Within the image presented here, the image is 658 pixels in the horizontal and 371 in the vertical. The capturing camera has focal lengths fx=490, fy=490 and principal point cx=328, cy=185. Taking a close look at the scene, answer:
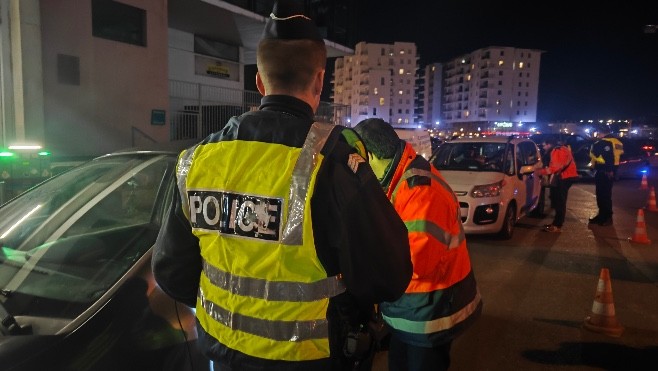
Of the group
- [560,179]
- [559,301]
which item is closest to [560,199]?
[560,179]

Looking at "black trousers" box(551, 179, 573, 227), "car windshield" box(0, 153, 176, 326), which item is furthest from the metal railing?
"car windshield" box(0, 153, 176, 326)

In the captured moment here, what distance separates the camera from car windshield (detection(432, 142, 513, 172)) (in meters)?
8.83

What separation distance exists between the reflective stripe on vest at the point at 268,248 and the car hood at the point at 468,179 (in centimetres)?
691

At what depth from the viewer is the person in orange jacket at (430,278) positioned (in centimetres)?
228

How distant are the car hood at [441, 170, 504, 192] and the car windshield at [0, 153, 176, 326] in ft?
19.5

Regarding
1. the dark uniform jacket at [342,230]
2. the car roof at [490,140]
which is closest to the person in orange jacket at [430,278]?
the dark uniform jacket at [342,230]

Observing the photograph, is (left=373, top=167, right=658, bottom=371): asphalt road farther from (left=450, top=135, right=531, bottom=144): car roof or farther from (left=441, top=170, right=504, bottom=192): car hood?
(left=450, top=135, right=531, bottom=144): car roof

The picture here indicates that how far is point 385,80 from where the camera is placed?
12000 cm

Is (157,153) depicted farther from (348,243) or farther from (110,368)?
(348,243)

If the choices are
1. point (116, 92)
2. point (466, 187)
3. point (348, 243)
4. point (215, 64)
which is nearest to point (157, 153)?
point (348, 243)

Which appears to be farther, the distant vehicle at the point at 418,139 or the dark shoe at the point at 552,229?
the distant vehicle at the point at 418,139

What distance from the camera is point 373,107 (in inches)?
4761

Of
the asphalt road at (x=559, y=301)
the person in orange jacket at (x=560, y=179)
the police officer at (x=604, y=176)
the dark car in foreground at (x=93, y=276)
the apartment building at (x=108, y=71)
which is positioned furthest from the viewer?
the police officer at (x=604, y=176)

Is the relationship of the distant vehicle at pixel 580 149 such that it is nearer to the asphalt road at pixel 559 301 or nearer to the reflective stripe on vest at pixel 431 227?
the asphalt road at pixel 559 301
